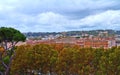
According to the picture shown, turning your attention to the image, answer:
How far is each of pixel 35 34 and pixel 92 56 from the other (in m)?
168

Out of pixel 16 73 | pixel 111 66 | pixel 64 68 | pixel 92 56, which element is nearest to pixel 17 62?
pixel 16 73

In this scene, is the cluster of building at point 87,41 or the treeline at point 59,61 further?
the cluster of building at point 87,41

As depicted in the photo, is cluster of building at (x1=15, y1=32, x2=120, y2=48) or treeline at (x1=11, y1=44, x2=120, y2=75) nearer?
treeline at (x1=11, y1=44, x2=120, y2=75)

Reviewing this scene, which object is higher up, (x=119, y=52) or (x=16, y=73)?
(x=119, y=52)

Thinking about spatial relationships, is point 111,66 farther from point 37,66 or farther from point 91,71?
point 37,66

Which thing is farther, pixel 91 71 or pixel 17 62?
pixel 17 62

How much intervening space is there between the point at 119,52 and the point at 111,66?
1.16 metres

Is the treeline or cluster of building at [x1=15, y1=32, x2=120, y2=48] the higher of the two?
the treeline

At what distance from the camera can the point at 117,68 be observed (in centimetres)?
2661

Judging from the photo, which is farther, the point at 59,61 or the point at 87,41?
the point at 87,41

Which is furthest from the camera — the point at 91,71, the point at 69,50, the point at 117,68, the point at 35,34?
the point at 35,34

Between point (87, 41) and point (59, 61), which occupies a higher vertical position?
point (59, 61)

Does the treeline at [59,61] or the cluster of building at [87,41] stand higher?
the treeline at [59,61]

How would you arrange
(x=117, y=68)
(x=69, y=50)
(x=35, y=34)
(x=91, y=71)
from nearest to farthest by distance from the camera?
(x=117, y=68) < (x=91, y=71) < (x=69, y=50) < (x=35, y=34)
